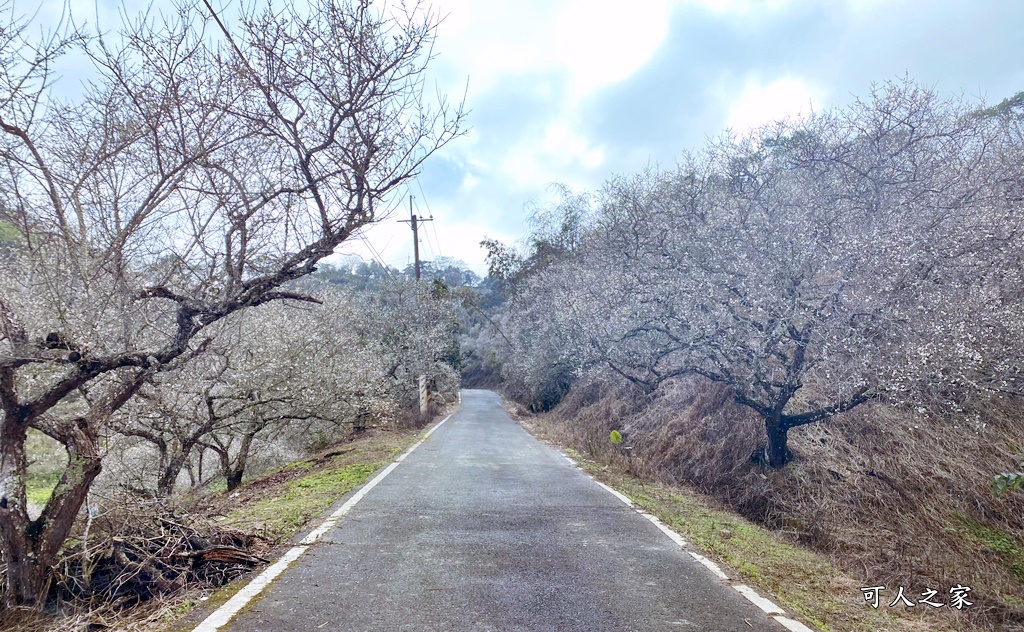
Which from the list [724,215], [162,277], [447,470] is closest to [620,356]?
[724,215]

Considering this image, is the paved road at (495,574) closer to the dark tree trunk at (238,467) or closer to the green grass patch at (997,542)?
the green grass patch at (997,542)

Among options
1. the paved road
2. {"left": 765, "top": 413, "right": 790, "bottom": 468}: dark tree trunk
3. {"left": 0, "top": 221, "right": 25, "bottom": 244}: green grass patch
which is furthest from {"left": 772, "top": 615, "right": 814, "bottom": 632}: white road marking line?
{"left": 765, "top": 413, "right": 790, "bottom": 468}: dark tree trunk

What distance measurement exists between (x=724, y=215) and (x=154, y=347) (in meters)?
9.33

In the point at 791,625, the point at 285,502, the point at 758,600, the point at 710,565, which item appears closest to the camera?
the point at 791,625

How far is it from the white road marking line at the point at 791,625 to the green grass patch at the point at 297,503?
15.0 ft

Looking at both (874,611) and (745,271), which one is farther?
(745,271)

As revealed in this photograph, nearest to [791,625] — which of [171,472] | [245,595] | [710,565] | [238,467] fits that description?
[710,565]

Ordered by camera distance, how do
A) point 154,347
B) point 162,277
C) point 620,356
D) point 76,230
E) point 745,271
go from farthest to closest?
point 620,356
point 745,271
point 154,347
point 162,277
point 76,230

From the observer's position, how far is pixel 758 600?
472cm

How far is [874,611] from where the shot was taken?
16.3ft

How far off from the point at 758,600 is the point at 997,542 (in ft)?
14.6

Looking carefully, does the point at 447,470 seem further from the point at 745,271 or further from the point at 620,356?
the point at 745,271

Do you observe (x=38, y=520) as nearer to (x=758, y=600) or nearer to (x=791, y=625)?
(x=758, y=600)

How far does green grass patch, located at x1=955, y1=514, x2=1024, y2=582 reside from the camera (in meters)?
6.86
